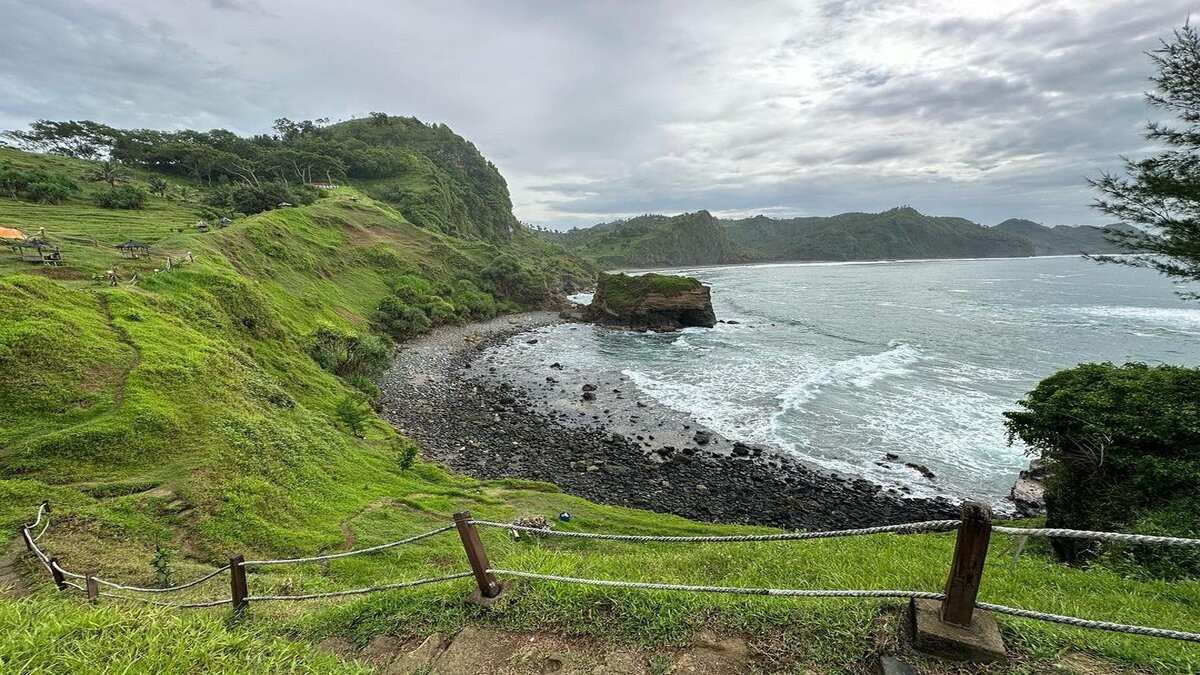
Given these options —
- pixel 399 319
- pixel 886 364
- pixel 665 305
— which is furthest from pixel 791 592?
pixel 665 305

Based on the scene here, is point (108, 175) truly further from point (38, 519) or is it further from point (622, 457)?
point (622, 457)

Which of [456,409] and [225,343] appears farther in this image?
[456,409]

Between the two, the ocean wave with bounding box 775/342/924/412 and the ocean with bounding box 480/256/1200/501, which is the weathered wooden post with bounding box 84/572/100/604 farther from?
the ocean wave with bounding box 775/342/924/412

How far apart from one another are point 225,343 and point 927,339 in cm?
6362

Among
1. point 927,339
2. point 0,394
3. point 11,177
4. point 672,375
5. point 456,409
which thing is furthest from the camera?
point 927,339

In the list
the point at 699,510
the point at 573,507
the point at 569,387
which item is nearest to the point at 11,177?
the point at 569,387

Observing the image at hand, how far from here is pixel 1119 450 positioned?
12.5 meters

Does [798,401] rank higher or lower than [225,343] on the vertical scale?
Result: lower

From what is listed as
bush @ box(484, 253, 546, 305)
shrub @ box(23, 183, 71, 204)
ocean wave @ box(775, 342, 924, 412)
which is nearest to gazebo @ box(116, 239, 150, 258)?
shrub @ box(23, 183, 71, 204)

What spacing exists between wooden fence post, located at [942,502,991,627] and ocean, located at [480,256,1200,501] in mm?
22748

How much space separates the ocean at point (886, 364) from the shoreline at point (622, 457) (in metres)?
2.25

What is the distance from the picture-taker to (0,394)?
43.0ft

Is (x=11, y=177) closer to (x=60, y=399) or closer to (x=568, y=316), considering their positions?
(x=60, y=399)

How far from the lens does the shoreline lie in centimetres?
2077
